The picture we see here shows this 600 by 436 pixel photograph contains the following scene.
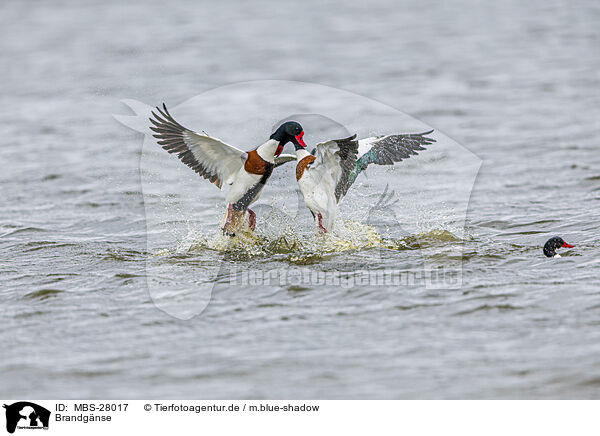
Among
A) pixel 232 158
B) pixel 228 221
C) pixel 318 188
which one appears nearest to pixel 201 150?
pixel 232 158

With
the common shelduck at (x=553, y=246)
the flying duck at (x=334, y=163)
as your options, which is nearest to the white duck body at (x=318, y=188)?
the flying duck at (x=334, y=163)

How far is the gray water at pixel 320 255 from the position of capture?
19.4ft

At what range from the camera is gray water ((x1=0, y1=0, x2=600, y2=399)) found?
233 inches

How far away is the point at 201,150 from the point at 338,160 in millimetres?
1418

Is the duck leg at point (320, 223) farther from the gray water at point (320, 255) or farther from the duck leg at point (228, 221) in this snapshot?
the duck leg at point (228, 221)

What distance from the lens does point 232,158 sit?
8.49 metres
